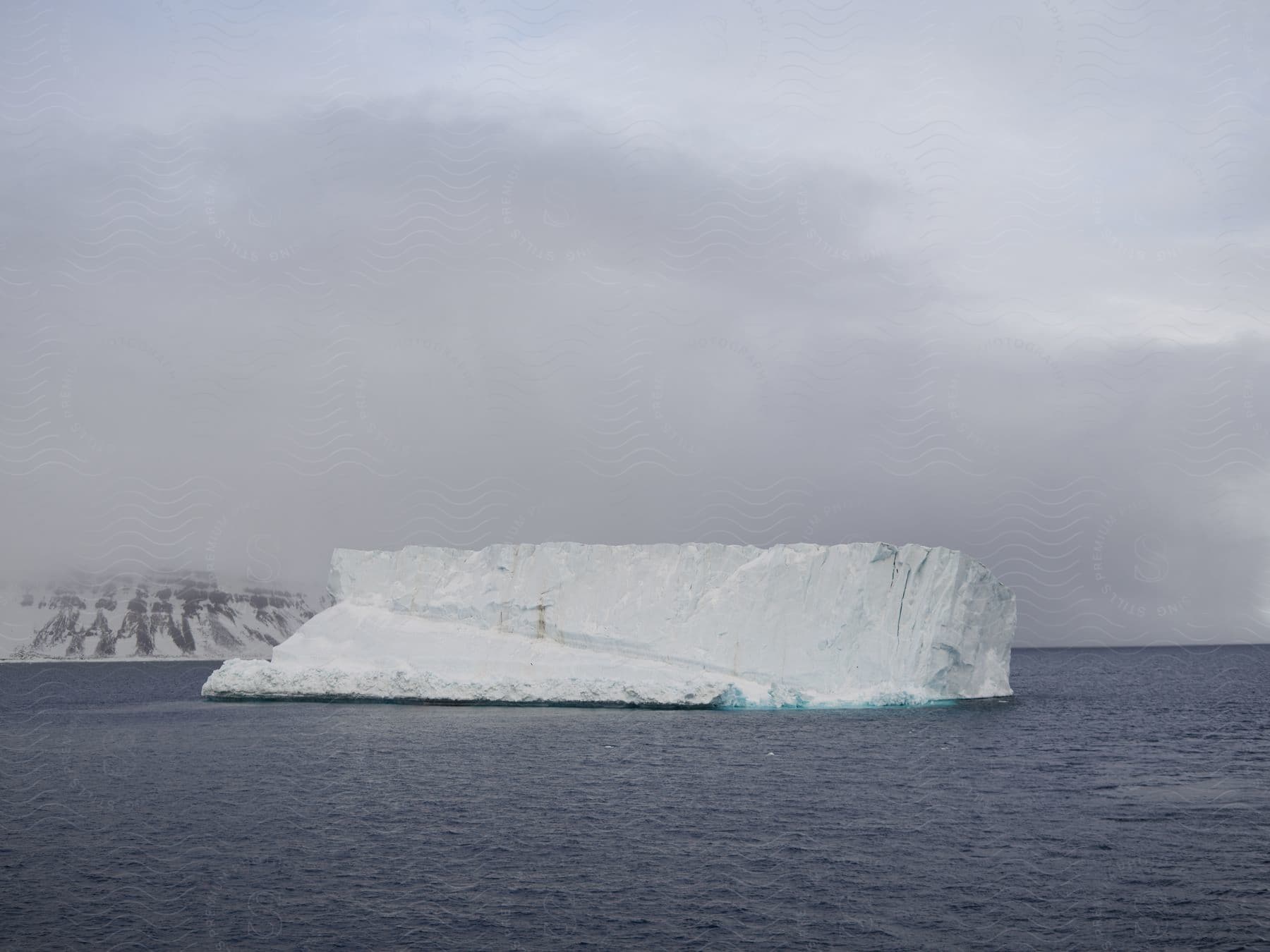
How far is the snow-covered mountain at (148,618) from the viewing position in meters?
138

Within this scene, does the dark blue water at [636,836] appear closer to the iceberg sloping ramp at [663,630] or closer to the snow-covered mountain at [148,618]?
the iceberg sloping ramp at [663,630]

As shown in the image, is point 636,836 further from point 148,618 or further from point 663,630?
point 148,618

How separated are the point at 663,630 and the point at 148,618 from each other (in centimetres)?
13715

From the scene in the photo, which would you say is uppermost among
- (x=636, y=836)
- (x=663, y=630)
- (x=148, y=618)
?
(x=663, y=630)

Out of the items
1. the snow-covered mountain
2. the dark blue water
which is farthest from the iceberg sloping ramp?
the snow-covered mountain

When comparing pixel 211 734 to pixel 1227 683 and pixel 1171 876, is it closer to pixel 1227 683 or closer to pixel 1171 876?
pixel 1171 876

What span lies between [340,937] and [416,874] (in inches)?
118

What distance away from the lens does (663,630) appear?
4106 cm

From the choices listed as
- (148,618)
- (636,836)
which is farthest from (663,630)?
(148,618)

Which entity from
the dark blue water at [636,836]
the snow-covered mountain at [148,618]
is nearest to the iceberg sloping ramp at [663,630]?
the dark blue water at [636,836]

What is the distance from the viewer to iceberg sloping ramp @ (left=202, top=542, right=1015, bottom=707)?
39.3 m

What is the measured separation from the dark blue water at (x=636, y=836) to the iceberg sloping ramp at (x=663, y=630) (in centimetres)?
453

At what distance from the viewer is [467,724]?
34750 mm

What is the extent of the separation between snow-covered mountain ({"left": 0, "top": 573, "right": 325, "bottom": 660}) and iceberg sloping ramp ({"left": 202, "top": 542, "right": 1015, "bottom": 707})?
Answer: 10328 cm
